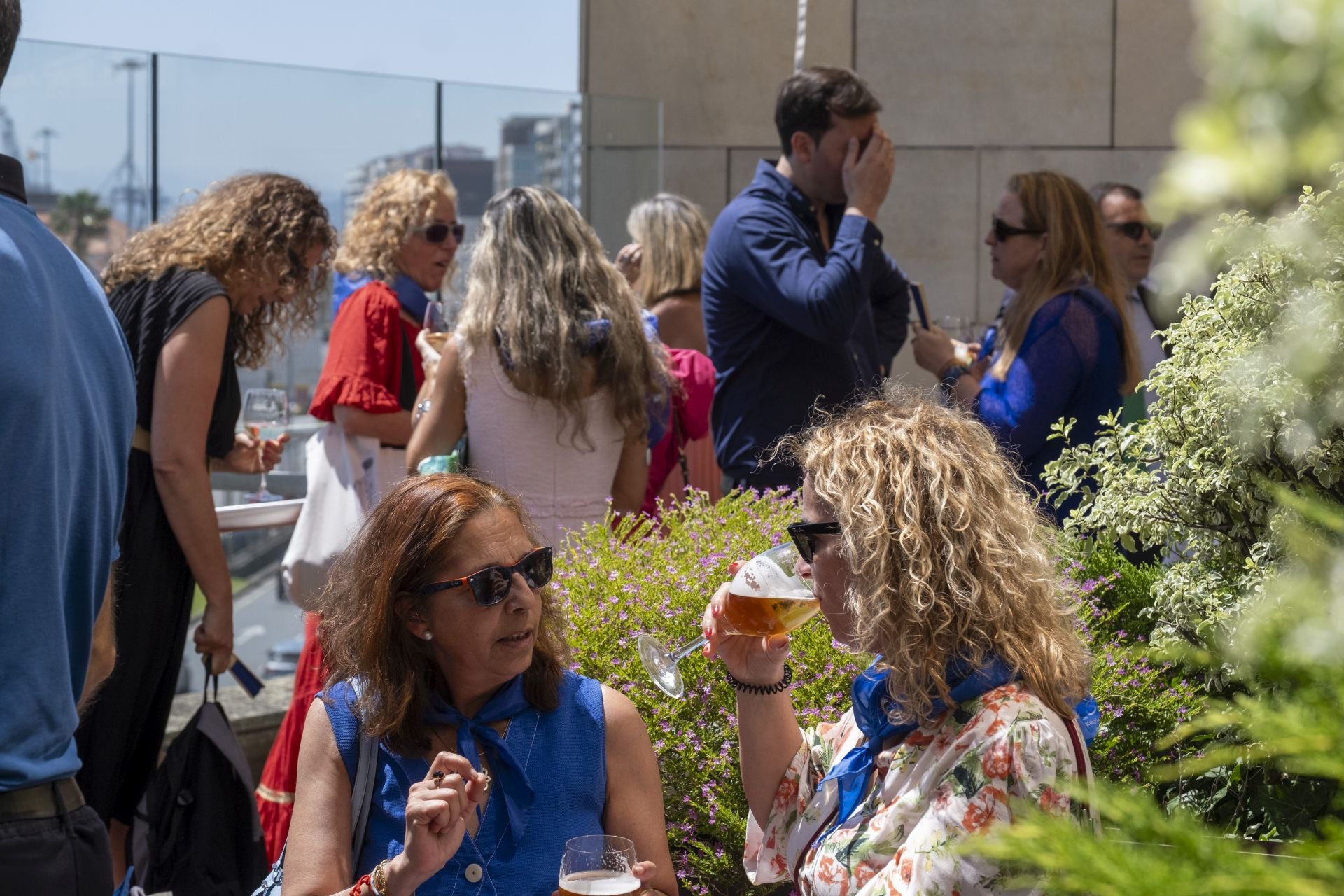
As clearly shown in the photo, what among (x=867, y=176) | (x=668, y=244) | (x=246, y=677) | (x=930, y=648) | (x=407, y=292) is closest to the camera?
(x=930, y=648)

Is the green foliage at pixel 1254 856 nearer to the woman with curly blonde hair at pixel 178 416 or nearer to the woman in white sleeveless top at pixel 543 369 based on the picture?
the woman in white sleeveless top at pixel 543 369

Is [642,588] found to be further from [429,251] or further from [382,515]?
[429,251]

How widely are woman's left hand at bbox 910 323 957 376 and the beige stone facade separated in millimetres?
3465

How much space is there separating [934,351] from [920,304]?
22 centimetres

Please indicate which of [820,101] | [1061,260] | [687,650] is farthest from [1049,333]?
[687,650]

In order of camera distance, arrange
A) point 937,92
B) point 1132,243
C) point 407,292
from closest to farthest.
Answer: point 407,292 < point 1132,243 < point 937,92

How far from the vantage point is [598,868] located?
199 cm

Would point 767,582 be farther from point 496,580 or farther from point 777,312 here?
point 777,312

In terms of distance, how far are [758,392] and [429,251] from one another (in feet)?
4.57

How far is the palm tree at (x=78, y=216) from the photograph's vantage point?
22.9 ft

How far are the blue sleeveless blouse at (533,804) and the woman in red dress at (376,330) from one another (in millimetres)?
1658

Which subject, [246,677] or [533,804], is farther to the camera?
[246,677]

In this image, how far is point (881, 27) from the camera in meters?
7.90

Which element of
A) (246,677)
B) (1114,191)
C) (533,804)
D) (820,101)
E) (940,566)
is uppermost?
(820,101)
